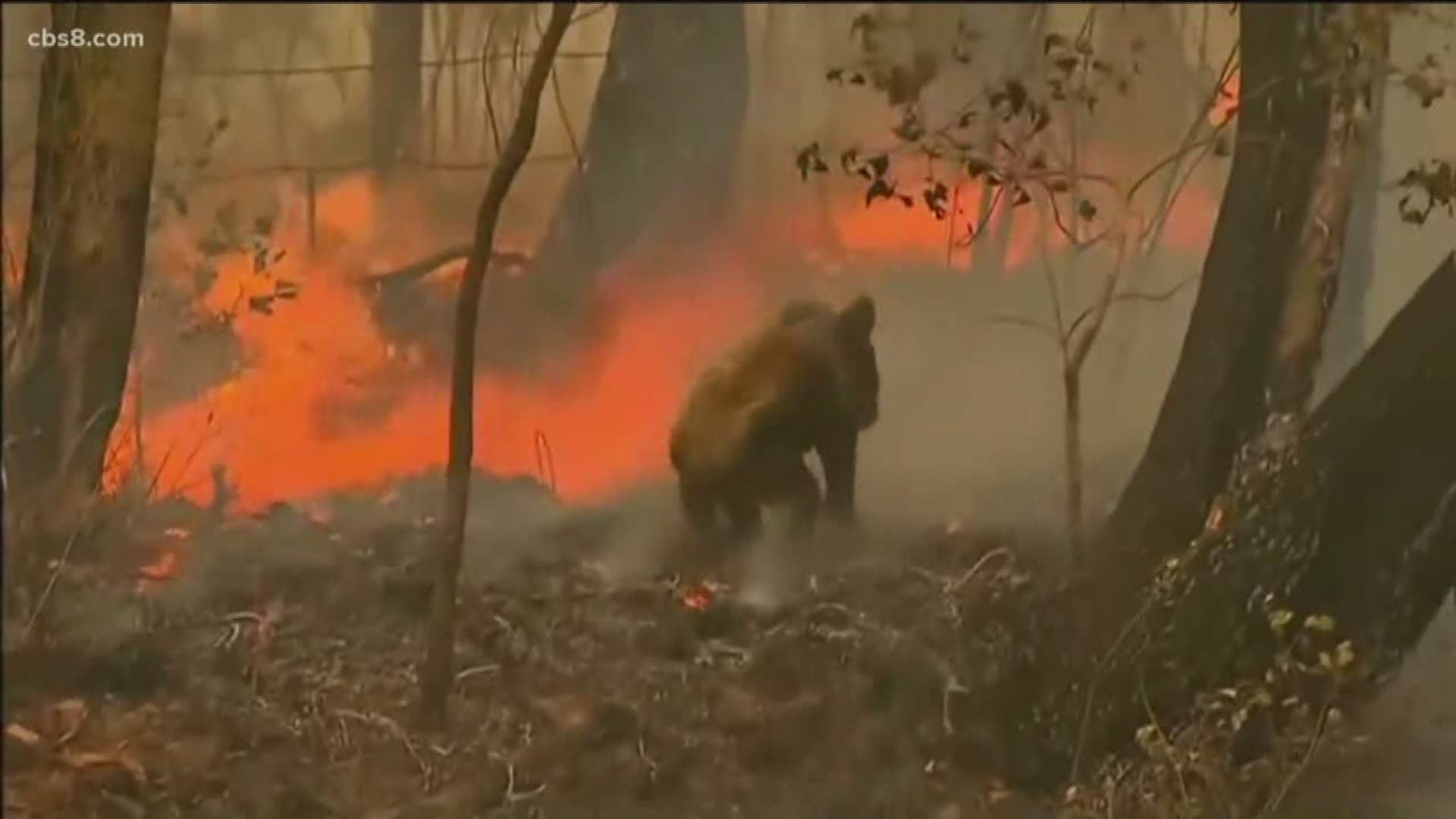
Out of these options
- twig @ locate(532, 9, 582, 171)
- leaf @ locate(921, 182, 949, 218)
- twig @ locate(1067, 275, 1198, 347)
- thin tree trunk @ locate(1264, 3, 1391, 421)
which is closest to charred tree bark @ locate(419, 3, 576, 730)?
twig @ locate(532, 9, 582, 171)

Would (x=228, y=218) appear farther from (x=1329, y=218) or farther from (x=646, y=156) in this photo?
(x=1329, y=218)

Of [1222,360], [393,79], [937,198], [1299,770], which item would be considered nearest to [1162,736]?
[1299,770]

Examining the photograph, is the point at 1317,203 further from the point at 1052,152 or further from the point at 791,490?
the point at 791,490

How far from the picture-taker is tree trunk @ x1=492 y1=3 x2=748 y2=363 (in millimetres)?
1032

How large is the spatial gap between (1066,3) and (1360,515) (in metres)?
0.34

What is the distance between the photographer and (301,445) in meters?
1.06

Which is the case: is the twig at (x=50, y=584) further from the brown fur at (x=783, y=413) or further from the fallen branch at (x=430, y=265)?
the brown fur at (x=783, y=413)

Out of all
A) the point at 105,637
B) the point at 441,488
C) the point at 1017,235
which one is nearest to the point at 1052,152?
the point at 1017,235

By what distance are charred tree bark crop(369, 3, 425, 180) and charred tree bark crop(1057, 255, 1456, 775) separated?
50 centimetres

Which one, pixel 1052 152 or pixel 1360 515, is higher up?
pixel 1052 152

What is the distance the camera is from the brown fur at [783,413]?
106 centimetres

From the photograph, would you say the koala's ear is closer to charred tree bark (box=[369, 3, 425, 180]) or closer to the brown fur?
the brown fur

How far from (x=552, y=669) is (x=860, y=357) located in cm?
25

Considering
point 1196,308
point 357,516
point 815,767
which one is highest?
point 1196,308
